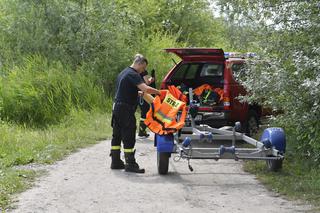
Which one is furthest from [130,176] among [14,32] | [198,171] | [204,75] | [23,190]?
[14,32]

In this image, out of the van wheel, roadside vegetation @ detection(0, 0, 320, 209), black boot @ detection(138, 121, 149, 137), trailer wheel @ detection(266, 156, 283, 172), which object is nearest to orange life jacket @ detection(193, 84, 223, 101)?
the van wheel

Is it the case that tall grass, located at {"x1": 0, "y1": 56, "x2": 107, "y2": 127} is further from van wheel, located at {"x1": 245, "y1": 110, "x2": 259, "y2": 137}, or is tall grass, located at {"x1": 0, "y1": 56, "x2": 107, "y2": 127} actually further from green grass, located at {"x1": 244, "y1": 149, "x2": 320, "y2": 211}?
green grass, located at {"x1": 244, "y1": 149, "x2": 320, "y2": 211}

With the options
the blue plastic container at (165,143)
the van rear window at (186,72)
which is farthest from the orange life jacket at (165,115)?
the van rear window at (186,72)

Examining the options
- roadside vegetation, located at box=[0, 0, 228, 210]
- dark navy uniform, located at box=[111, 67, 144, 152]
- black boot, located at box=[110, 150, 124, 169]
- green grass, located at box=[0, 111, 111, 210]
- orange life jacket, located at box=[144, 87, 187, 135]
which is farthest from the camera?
roadside vegetation, located at box=[0, 0, 228, 210]

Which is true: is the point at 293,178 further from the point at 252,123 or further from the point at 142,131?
the point at 142,131

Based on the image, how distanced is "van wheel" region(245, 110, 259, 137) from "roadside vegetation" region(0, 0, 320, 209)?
115 centimetres

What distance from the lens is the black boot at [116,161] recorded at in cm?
893

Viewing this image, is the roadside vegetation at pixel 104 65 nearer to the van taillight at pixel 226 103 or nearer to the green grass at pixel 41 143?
the green grass at pixel 41 143

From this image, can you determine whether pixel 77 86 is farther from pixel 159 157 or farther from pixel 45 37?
pixel 159 157

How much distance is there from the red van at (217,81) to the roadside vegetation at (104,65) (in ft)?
1.83

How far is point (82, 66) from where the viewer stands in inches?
698

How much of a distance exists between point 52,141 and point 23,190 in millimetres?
3901

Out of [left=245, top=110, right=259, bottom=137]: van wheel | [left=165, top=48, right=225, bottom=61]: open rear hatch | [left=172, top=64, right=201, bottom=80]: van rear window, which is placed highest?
[left=165, top=48, right=225, bottom=61]: open rear hatch

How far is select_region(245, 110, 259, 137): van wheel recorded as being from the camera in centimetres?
1165
